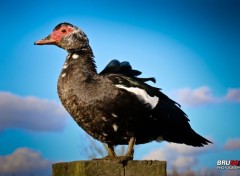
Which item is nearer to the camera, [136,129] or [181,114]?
[136,129]

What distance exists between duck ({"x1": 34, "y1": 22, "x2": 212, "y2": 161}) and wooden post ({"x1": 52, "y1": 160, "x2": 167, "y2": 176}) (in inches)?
27.7

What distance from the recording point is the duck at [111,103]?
397cm

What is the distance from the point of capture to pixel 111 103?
397 cm

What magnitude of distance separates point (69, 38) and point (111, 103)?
3.28 ft

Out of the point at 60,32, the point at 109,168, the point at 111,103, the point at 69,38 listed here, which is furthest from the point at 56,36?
the point at 109,168

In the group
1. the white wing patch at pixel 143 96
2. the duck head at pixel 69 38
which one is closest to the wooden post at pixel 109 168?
the white wing patch at pixel 143 96

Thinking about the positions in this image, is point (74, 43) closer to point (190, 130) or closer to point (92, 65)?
point (92, 65)

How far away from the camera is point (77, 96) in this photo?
3.96 metres

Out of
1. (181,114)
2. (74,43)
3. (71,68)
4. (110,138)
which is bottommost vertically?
(110,138)

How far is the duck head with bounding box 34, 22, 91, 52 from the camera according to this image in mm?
4477

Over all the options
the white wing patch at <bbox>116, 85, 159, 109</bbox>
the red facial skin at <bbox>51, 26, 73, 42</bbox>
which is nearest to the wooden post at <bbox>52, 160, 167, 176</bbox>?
the white wing patch at <bbox>116, 85, 159, 109</bbox>

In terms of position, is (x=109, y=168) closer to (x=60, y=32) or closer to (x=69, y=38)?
(x=69, y=38)

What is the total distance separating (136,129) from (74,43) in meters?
1.21

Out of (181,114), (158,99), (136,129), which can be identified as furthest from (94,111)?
(181,114)
